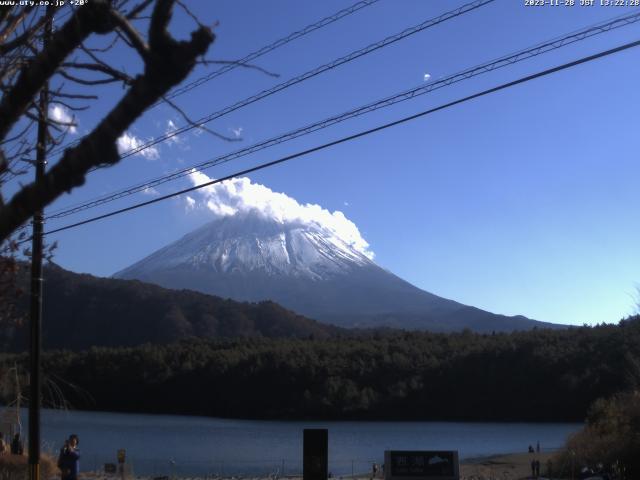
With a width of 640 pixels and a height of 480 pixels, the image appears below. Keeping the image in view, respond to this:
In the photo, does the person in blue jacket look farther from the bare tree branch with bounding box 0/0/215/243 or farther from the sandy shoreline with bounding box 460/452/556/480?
the sandy shoreline with bounding box 460/452/556/480

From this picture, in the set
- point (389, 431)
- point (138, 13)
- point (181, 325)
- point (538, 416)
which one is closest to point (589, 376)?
point (538, 416)

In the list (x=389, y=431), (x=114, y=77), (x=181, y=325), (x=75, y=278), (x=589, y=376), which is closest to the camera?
(x=114, y=77)

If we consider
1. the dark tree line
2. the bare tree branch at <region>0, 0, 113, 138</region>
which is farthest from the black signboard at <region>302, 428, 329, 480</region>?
the dark tree line

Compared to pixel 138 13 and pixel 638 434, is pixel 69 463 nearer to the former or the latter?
pixel 138 13

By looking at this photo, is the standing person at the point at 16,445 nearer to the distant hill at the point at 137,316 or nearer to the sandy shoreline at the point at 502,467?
the sandy shoreline at the point at 502,467

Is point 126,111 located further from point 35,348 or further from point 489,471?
point 489,471

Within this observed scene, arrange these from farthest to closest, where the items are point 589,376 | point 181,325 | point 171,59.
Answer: point 181,325
point 589,376
point 171,59
